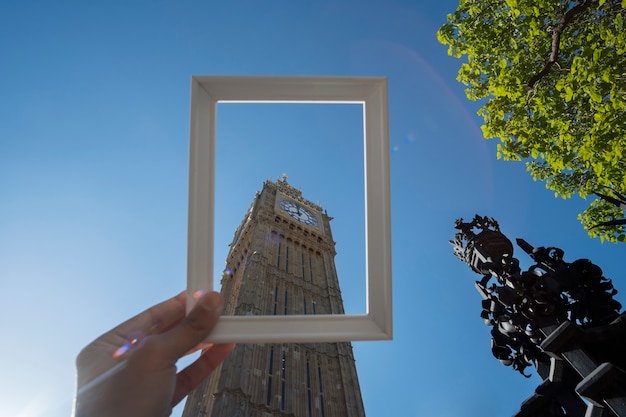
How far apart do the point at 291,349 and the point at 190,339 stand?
114 ft

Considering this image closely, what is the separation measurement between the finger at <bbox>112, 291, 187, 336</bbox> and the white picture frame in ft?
0.35

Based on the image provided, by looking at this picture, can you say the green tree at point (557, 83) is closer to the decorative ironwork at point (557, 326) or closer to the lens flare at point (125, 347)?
the decorative ironwork at point (557, 326)

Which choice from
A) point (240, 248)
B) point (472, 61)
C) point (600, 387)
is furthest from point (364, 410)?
point (600, 387)

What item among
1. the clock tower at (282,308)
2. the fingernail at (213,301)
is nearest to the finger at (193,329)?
the fingernail at (213,301)

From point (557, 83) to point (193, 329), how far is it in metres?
6.63

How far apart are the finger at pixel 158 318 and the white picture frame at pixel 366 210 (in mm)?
106

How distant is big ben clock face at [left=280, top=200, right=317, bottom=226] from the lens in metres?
51.0

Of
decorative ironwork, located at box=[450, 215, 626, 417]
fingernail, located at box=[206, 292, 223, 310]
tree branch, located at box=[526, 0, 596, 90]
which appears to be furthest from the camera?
tree branch, located at box=[526, 0, 596, 90]

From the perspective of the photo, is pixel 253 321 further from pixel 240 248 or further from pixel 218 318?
pixel 240 248

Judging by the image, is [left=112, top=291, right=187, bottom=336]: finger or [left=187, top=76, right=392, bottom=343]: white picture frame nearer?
[left=112, top=291, right=187, bottom=336]: finger

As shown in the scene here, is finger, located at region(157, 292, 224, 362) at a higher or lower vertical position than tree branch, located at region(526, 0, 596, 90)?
lower

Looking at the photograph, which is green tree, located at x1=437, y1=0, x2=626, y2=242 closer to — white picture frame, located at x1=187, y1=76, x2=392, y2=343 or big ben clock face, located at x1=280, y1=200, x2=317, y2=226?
white picture frame, located at x1=187, y1=76, x2=392, y2=343

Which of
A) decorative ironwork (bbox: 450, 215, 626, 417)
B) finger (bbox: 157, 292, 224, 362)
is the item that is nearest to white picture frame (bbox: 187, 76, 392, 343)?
finger (bbox: 157, 292, 224, 362)

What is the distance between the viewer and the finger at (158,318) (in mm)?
2131
